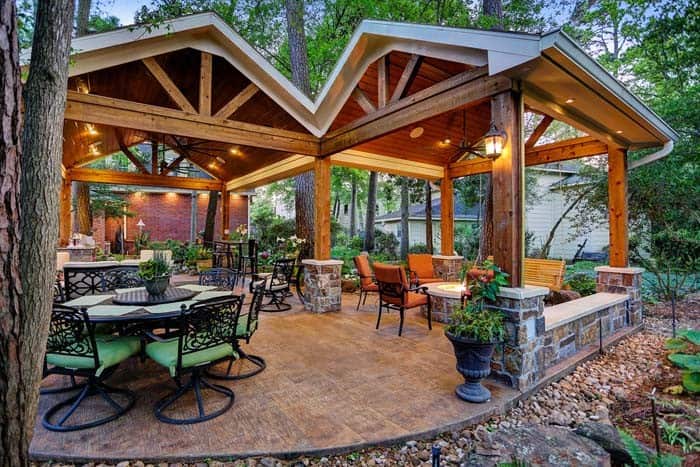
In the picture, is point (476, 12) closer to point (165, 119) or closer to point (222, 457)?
point (165, 119)

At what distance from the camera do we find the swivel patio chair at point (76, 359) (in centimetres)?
249

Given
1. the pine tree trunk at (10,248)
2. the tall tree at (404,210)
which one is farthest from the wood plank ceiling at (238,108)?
the tall tree at (404,210)

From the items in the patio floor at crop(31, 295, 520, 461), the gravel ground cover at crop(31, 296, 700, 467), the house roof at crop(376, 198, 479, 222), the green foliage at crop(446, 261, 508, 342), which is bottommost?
the gravel ground cover at crop(31, 296, 700, 467)

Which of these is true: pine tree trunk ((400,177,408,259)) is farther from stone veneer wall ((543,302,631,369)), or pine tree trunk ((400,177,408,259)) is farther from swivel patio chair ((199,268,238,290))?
swivel patio chair ((199,268,238,290))

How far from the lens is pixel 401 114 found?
4.35 m

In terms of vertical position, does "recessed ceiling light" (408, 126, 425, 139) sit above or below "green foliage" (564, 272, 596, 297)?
above

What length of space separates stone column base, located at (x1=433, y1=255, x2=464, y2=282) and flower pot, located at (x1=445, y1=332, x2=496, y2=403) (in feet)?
16.2

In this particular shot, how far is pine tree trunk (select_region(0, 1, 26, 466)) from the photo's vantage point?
50.2 inches

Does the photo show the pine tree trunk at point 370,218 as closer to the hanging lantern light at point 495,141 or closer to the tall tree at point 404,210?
the tall tree at point 404,210

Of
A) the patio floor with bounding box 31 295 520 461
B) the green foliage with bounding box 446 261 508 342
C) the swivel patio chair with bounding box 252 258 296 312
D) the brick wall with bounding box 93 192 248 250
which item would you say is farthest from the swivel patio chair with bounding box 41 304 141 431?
the brick wall with bounding box 93 192 248 250

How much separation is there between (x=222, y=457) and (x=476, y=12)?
11.1m

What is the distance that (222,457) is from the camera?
2.14 metres

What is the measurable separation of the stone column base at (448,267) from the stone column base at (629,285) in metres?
2.80

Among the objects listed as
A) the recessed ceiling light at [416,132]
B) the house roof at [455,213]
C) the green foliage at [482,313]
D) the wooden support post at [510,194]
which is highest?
the recessed ceiling light at [416,132]
